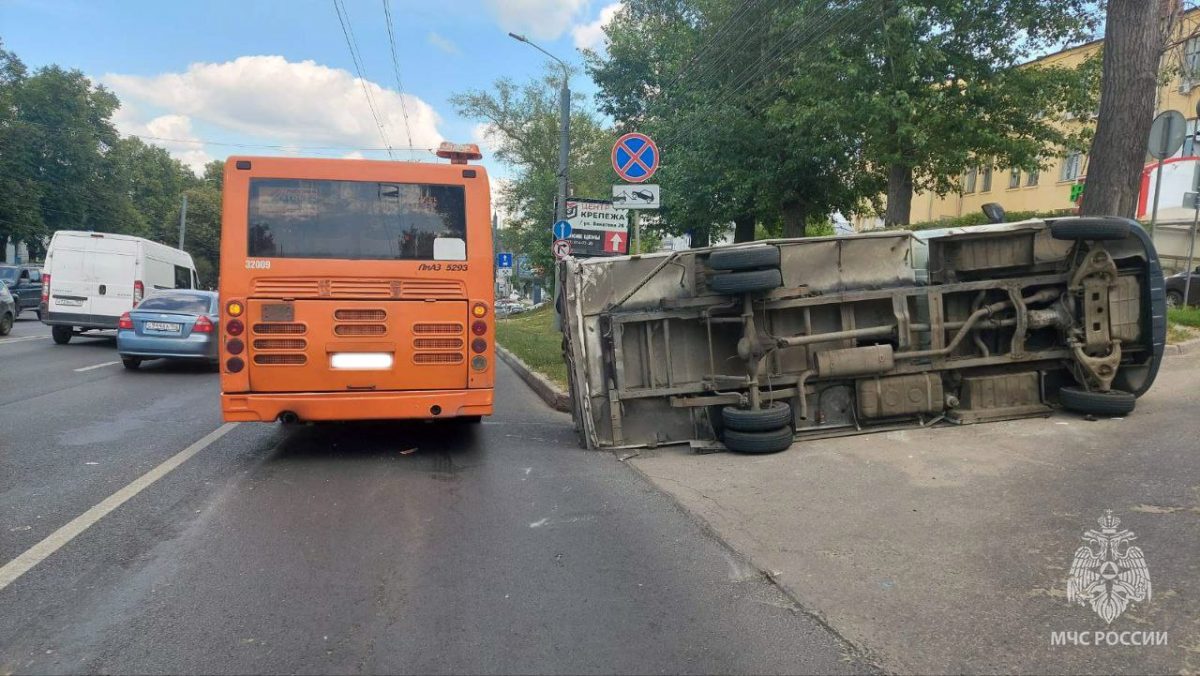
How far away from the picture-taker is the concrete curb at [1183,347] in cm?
995

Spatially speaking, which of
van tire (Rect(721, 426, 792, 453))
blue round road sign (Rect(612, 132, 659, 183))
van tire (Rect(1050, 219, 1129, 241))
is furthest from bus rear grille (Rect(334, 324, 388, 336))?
van tire (Rect(1050, 219, 1129, 241))

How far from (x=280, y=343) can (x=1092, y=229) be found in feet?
23.6

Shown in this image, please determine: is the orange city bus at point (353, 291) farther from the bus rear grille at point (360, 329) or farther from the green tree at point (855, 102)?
the green tree at point (855, 102)

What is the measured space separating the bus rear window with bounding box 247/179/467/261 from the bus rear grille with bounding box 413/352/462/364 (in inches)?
33.9

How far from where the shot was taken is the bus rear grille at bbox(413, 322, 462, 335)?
6.63 m

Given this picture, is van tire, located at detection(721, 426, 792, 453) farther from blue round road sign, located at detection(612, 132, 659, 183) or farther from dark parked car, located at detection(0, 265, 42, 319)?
dark parked car, located at detection(0, 265, 42, 319)

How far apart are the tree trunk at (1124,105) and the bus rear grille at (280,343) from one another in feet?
33.3

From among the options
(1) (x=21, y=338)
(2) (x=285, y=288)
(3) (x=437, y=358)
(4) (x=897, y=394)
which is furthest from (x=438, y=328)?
(1) (x=21, y=338)

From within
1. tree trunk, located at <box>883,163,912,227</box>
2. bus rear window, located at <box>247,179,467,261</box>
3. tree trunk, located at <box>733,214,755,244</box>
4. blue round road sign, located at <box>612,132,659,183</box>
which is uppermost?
tree trunk, located at <box>733,214,755,244</box>

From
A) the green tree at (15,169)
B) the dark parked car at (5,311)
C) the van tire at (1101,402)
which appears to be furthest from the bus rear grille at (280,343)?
the green tree at (15,169)

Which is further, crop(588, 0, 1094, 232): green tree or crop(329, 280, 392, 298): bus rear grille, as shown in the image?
crop(588, 0, 1094, 232): green tree

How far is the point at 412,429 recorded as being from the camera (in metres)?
8.21

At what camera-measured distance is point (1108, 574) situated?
3.75 metres

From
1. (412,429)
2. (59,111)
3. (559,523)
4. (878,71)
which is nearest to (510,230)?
(59,111)
